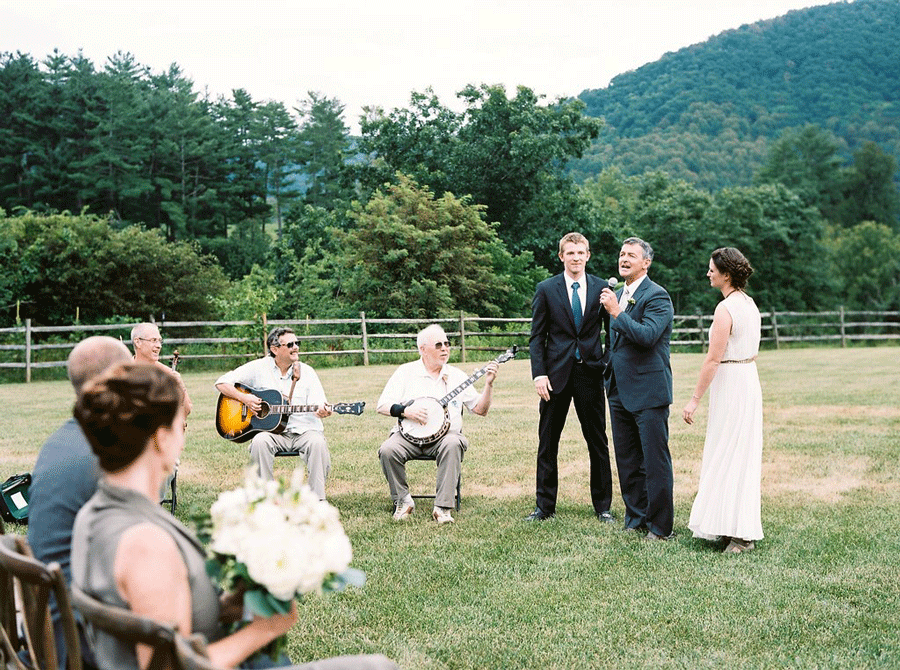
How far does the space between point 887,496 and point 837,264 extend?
56.3 metres

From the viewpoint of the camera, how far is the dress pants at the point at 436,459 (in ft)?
24.4

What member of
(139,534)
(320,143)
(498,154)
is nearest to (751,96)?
(320,143)

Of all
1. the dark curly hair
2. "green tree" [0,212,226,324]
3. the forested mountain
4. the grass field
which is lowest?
the grass field

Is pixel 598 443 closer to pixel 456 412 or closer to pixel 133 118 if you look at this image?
pixel 456 412

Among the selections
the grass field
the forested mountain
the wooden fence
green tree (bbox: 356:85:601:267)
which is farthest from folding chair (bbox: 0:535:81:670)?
the forested mountain

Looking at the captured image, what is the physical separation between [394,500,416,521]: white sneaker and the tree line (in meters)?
24.5

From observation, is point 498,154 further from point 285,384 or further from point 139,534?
point 139,534

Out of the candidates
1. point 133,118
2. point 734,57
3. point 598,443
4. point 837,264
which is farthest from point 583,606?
point 734,57

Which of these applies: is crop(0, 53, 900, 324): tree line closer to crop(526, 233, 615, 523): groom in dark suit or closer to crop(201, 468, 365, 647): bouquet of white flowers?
crop(526, 233, 615, 523): groom in dark suit

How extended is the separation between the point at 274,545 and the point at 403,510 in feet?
17.7

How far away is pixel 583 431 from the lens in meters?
7.54

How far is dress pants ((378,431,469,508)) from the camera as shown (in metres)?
7.43

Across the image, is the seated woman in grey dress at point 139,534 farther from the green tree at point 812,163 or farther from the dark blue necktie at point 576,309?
the green tree at point 812,163

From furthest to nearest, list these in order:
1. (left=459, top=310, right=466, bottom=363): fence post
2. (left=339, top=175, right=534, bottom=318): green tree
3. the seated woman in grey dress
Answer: (left=339, top=175, right=534, bottom=318): green tree
(left=459, top=310, right=466, bottom=363): fence post
the seated woman in grey dress
